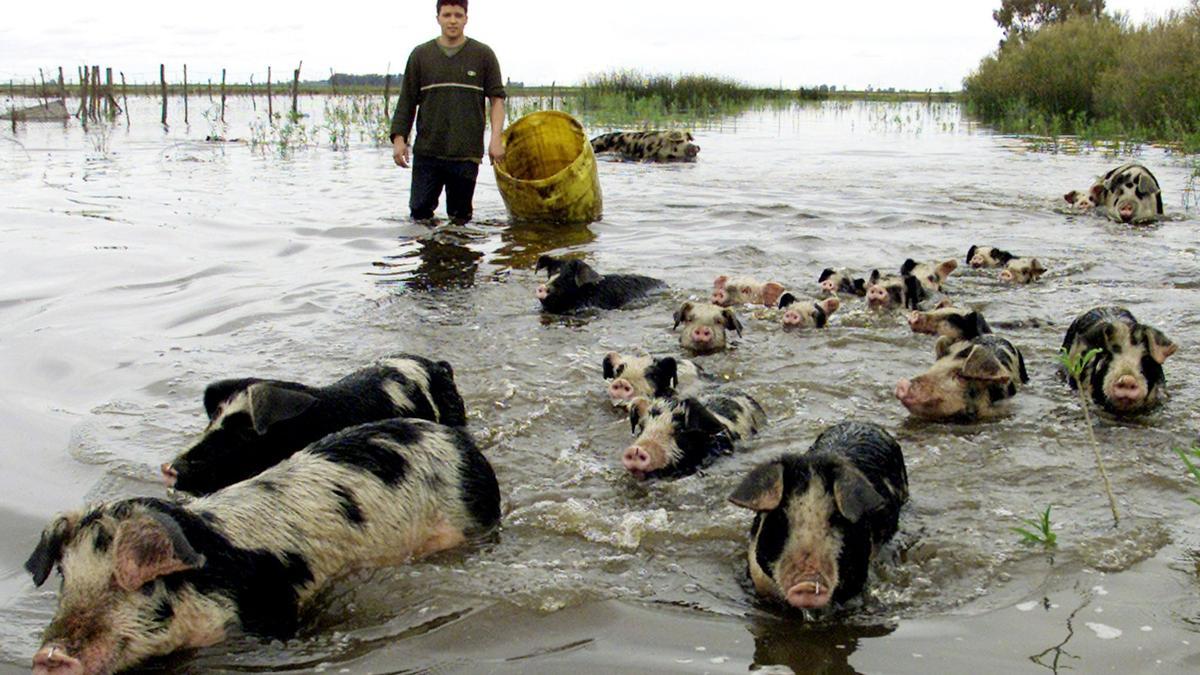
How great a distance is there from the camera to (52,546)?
3721 mm

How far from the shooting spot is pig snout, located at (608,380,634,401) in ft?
21.7

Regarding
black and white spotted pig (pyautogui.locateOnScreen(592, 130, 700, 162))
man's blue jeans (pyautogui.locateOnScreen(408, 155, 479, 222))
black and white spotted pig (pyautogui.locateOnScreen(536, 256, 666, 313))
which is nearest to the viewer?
black and white spotted pig (pyautogui.locateOnScreen(536, 256, 666, 313))

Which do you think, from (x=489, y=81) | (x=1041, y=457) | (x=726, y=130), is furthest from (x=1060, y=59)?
(x=1041, y=457)

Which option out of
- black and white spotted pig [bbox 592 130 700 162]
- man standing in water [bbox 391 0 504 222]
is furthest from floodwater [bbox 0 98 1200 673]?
black and white spotted pig [bbox 592 130 700 162]

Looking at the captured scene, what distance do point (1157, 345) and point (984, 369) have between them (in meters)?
1.18

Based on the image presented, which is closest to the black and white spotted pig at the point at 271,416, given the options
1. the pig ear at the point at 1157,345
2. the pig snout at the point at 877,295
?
the pig ear at the point at 1157,345

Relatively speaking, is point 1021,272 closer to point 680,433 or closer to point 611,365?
point 611,365

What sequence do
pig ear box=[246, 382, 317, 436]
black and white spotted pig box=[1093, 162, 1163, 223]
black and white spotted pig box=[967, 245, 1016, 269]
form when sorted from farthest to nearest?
black and white spotted pig box=[1093, 162, 1163, 223] < black and white spotted pig box=[967, 245, 1016, 269] < pig ear box=[246, 382, 317, 436]

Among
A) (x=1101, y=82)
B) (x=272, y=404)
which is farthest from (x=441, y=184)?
(x=1101, y=82)

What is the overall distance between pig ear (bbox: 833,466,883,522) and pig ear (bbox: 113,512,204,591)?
7.20 ft

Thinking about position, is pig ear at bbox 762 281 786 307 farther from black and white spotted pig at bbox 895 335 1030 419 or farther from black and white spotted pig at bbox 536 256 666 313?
black and white spotted pig at bbox 895 335 1030 419

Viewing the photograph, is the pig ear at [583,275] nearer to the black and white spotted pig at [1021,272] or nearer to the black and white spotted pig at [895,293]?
the black and white spotted pig at [895,293]

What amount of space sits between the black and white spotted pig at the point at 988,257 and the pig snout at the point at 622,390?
535 cm

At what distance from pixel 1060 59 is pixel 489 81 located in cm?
2638
